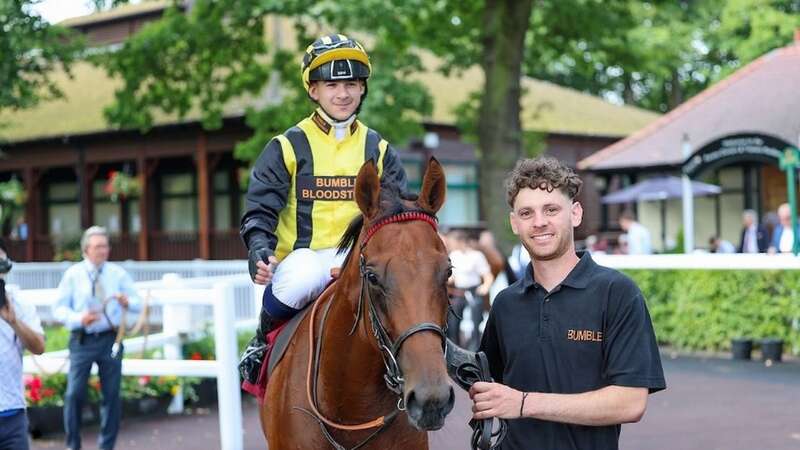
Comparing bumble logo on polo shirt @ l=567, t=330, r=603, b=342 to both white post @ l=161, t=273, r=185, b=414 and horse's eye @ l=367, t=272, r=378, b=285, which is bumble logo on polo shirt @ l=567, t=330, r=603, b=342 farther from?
white post @ l=161, t=273, r=185, b=414

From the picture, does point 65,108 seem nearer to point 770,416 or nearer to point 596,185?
point 596,185

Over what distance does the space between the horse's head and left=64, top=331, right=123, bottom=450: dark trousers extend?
5909 mm

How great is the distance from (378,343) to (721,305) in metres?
12.3

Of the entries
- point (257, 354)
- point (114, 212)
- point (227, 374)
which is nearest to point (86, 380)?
point (227, 374)

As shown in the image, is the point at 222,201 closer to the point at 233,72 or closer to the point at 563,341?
the point at 233,72

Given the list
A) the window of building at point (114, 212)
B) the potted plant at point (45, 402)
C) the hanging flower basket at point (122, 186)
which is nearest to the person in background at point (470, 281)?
the potted plant at point (45, 402)

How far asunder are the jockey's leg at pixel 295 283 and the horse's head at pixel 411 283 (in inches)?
30.5

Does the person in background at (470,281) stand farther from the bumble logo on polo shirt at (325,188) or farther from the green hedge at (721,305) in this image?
the bumble logo on polo shirt at (325,188)

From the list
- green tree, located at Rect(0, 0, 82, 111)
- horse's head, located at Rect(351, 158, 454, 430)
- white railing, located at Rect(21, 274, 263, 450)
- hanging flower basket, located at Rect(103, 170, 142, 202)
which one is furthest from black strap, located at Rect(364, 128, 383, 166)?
hanging flower basket, located at Rect(103, 170, 142, 202)

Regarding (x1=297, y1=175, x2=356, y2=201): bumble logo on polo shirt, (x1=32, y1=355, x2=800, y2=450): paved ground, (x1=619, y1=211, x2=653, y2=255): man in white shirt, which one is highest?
(x1=297, y1=175, x2=356, y2=201): bumble logo on polo shirt

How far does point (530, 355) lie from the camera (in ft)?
10.6

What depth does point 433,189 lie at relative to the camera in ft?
11.9

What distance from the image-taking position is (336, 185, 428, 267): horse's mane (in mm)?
3545

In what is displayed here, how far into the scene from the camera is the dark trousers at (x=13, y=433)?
5359 millimetres
